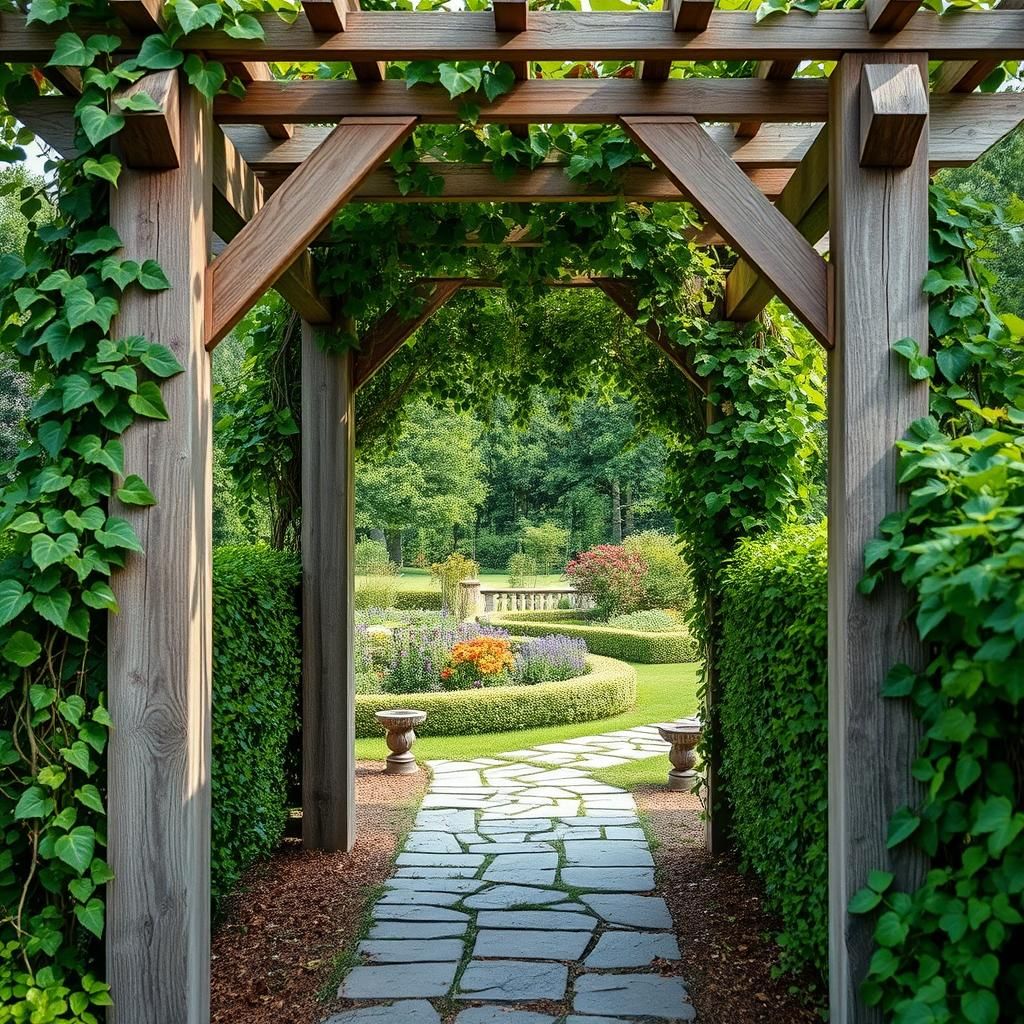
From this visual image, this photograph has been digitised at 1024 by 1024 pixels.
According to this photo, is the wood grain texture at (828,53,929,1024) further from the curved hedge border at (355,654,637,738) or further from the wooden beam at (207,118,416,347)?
the curved hedge border at (355,654,637,738)

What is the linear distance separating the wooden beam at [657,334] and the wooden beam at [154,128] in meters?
3.30

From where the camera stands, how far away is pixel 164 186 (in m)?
2.95

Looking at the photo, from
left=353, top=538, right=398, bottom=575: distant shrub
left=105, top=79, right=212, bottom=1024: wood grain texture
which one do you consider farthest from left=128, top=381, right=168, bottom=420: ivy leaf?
left=353, top=538, right=398, bottom=575: distant shrub

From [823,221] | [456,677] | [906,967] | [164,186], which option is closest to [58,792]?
[164,186]

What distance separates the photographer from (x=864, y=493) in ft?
9.53

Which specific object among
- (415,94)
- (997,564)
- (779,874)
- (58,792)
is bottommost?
(779,874)

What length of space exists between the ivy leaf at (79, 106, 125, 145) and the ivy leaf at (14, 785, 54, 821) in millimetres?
1747

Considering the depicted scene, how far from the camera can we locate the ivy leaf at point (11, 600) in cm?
271

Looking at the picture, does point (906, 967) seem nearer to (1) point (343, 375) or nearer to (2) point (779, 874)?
(2) point (779, 874)

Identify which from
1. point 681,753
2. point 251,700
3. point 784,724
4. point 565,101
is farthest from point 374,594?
point 565,101

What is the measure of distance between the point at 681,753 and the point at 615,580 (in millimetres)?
9998

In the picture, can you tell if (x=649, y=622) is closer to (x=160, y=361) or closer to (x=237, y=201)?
(x=237, y=201)

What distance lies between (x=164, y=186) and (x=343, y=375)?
114 inches

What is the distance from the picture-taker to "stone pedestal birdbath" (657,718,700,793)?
7633 mm
